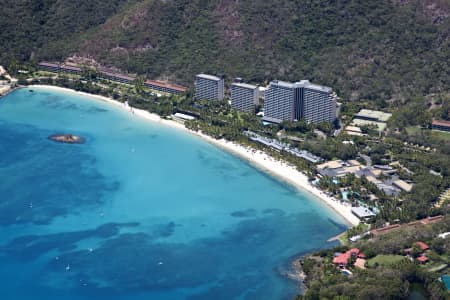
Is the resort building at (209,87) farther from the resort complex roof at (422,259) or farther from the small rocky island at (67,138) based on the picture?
the resort complex roof at (422,259)

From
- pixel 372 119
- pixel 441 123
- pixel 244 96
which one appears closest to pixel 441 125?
pixel 441 123

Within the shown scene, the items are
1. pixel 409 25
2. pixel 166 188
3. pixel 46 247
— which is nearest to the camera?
pixel 46 247

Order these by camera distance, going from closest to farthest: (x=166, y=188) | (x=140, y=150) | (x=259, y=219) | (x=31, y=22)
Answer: (x=259, y=219)
(x=166, y=188)
(x=140, y=150)
(x=31, y=22)

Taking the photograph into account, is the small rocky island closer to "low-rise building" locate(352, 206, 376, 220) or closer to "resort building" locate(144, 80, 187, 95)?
"resort building" locate(144, 80, 187, 95)

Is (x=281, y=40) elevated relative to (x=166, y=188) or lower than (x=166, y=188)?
elevated

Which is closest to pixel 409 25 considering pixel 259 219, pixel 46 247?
pixel 259 219

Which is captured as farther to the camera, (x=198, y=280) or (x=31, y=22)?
(x=31, y=22)

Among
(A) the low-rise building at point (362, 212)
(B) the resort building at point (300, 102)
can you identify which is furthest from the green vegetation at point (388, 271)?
(B) the resort building at point (300, 102)

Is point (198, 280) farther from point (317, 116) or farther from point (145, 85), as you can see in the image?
point (145, 85)

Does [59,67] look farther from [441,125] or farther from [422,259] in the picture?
[422,259]
